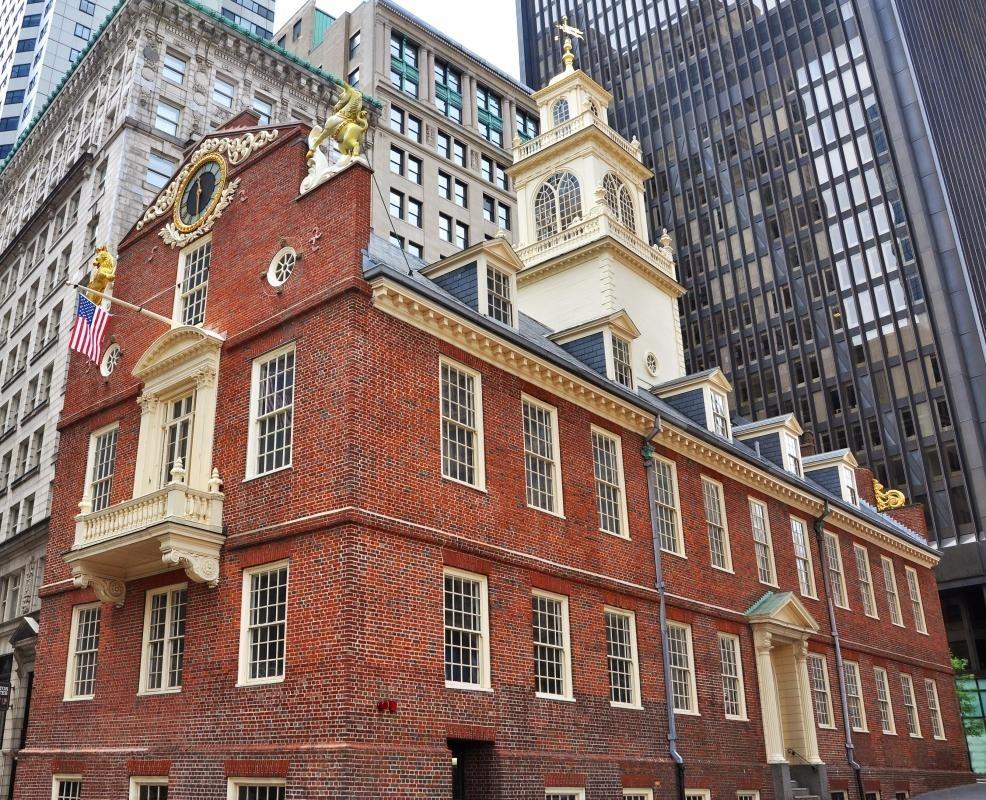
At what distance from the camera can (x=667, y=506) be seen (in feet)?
85.8

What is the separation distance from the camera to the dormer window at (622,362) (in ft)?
92.0

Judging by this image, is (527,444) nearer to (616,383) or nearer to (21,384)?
(616,383)

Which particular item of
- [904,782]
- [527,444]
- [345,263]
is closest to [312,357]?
[345,263]

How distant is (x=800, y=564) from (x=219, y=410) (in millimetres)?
20093

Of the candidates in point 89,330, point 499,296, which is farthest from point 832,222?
point 89,330

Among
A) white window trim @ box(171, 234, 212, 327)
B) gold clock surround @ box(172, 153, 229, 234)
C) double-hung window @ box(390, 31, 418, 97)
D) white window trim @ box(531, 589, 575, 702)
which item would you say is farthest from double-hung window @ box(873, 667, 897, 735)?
double-hung window @ box(390, 31, 418, 97)

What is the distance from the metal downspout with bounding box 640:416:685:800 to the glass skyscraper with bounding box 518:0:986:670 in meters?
47.3

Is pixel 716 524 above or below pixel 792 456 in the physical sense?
below

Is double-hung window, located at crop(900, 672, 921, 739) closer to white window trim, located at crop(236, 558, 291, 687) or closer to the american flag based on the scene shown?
white window trim, located at crop(236, 558, 291, 687)

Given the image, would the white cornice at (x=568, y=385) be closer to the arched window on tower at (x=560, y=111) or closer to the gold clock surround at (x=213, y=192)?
the gold clock surround at (x=213, y=192)

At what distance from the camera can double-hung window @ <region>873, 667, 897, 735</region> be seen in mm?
33625

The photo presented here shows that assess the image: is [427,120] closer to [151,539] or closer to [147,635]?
[147,635]

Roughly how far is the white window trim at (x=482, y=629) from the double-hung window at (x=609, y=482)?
4.84 metres

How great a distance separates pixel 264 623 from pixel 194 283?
30.4ft
